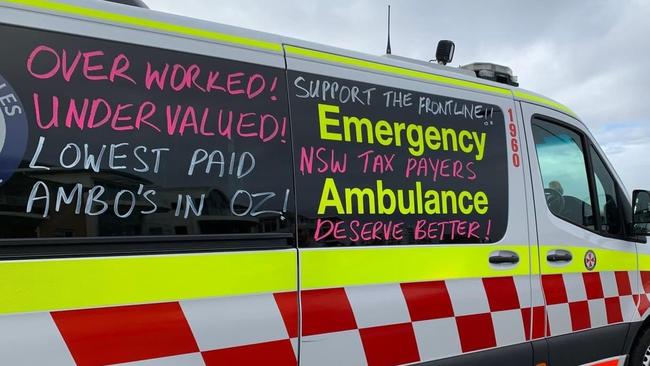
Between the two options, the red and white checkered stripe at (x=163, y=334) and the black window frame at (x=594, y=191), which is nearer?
the red and white checkered stripe at (x=163, y=334)

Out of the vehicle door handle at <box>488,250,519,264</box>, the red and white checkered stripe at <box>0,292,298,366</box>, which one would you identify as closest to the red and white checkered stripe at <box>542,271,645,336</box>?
the vehicle door handle at <box>488,250,519,264</box>

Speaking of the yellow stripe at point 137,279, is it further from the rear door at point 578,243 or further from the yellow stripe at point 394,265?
the rear door at point 578,243

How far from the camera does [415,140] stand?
259 centimetres

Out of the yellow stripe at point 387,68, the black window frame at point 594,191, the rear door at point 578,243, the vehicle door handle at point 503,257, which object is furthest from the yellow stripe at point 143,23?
the black window frame at point 594,191

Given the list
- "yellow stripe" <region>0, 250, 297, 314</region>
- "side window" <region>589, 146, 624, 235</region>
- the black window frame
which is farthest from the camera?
"side window" <region>589, 146, 624, 235</region>

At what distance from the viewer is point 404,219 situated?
247 cm

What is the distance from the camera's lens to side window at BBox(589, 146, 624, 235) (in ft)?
11.6

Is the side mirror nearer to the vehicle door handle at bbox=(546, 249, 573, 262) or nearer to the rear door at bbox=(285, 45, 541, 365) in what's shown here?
the vehicle door handle at bbox=(546, 249, 573, 262)

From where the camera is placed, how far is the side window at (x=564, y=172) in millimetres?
3197

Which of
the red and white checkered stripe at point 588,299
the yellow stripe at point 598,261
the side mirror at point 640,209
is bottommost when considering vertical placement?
the red and white checkered stripe at point 588,299

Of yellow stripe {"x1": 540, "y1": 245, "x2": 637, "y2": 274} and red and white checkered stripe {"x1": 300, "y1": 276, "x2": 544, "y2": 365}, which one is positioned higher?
yellow stripe {"x1": 540, "y1": 245, "x2": 637, "y2": 274}

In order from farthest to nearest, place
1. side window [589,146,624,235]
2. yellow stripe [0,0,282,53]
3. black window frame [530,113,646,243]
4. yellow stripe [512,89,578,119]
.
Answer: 1. side window [589,146,624,235]
2. black window frame [530,113,646,243]
3. yellow stripe [512,89,578,119]
4. yellow stripe [0,0,282,53]

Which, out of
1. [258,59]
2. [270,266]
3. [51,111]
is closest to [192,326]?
[270,266]

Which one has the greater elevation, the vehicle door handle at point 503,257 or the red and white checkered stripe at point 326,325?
the vehicle door handle at point 503,257
